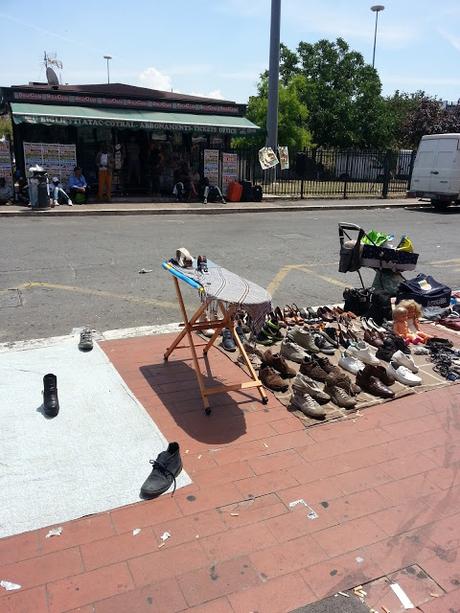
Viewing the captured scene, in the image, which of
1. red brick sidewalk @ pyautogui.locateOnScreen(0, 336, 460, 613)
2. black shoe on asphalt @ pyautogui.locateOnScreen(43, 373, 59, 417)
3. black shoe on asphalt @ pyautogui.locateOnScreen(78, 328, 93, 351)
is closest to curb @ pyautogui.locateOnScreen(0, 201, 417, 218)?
black shoe on asphalt @ pyautogui.locateOnScreen(78, 328, 93, 351)

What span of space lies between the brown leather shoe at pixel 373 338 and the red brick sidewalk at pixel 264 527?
142 cm

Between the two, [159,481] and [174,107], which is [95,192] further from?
[159,481]

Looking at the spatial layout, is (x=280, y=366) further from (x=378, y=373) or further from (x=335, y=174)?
(x=335, y=174)

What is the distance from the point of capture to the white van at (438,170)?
61.1ft

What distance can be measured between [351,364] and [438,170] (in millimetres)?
16481

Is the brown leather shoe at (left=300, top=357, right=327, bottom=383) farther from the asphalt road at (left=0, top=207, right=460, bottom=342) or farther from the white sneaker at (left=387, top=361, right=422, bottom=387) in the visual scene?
the asphalt road at (left=0, top=207, right=460, bottom=342)

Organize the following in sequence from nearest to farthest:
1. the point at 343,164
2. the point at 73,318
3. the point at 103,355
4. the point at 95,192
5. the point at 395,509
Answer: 1. the point at 395,509
2. the point at 103,355
3. the point at 73,318
4. the point at 95,192
5. the point at 343,164

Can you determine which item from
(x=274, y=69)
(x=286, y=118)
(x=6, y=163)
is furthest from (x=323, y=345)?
(x=286, y=118)

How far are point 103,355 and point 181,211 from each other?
1277 centimetres

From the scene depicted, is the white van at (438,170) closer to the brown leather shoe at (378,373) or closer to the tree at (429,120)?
the brown leather shoe at (378,373)

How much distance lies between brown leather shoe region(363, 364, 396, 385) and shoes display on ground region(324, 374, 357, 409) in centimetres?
35

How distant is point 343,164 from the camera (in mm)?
26844

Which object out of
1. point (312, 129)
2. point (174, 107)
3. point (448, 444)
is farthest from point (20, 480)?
point (312, 129)

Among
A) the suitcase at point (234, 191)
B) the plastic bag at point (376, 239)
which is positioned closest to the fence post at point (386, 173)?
A: the suitcase at point (234, 191)
